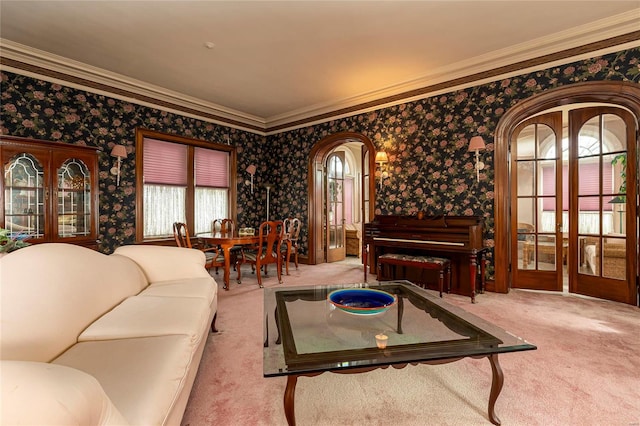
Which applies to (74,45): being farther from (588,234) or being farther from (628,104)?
(588,234)

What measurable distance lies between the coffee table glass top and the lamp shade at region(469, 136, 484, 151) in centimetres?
252

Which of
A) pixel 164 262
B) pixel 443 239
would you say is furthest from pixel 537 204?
pixel 164 262

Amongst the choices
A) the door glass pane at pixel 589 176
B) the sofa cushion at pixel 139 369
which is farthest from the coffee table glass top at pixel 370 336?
the door glass pane at pixel 589 176

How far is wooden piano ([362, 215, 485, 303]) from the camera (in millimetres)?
3482

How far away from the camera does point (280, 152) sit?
20.8ft

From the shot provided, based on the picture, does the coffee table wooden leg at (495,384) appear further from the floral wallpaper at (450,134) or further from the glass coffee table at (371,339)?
the floral wallpaper at (450,134)

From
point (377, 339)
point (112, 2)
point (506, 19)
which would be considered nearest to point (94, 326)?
point (377, 339)

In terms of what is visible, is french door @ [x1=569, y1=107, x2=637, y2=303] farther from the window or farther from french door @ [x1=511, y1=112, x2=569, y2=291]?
the window

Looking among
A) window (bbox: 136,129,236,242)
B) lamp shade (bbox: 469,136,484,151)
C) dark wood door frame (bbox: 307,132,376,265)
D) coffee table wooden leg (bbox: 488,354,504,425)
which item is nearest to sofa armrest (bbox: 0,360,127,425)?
coffee table wooden leg (bbox: 488,354,504,425)

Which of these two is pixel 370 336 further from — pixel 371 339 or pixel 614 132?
pixel 614 132

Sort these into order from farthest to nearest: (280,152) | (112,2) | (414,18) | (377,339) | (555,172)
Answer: (280,152)
(555,172)
(414,18)
(112,2)
(377,339)

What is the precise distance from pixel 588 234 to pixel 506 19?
8.83 ft

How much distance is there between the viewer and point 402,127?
461cm

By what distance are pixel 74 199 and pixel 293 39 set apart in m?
3.30
